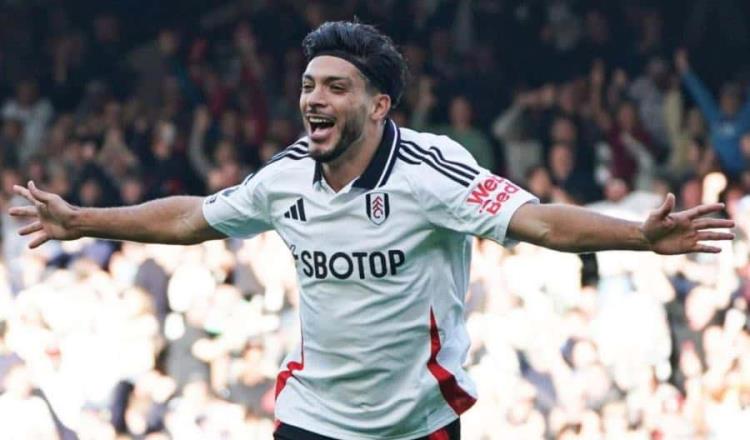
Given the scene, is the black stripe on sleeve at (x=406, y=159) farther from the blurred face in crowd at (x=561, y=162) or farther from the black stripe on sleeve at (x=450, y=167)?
the blurred face in crowd at (x=561, y=162)

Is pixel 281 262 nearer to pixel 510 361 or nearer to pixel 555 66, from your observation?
pixel 510 361

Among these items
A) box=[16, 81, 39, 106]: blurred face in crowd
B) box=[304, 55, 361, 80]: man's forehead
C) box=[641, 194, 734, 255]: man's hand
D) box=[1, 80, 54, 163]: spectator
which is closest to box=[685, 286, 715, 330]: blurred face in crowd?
box=[304, 55, 361, 80]: man's forehead

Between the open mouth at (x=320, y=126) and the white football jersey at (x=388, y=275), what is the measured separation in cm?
16

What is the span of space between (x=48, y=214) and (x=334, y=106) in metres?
1.08

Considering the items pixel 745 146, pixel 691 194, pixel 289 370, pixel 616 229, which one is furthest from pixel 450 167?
pixel 745 146

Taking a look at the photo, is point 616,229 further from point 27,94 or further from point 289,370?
point 27,94

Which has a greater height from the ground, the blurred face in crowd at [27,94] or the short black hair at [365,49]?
the blurred face in crowd at [27,94]

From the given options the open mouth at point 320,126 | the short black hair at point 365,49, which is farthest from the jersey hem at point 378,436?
the short black hair at point 365,49

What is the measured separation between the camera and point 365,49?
22.2 ft

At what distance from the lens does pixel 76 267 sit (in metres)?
10.9

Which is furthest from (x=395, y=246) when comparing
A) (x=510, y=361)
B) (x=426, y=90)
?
(x=426, y=90)

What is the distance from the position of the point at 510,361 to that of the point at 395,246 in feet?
12.2

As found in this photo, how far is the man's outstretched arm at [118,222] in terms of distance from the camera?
709 cm

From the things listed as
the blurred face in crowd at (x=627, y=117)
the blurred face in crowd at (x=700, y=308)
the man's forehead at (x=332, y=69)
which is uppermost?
the blurred face in crowd at (x=627, y=117)
